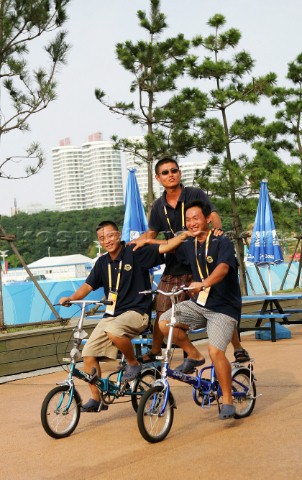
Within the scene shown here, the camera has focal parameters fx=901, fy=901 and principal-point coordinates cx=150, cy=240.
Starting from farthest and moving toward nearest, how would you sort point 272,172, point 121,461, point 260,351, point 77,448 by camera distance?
1. point 272,172
2. point 260,351
3. point 77,448
4. point 121,461

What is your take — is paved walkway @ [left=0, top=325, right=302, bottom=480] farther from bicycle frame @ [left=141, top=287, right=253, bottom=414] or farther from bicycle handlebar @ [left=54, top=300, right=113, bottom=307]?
bicycle handlebar @ [left=54, top=300, right=113, bottom=307]

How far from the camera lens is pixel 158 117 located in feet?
71.3

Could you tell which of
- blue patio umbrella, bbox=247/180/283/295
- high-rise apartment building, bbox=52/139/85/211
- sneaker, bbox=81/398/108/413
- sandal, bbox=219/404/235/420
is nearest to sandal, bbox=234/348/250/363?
sandal, bbox=219/404/235/420

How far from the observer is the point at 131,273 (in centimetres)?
664

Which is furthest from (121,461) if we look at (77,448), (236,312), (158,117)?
(158,117)

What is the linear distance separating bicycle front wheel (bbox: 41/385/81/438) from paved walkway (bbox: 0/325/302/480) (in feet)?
0.28

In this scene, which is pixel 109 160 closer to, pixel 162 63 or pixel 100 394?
pixel 162 63

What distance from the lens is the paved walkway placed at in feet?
16.3

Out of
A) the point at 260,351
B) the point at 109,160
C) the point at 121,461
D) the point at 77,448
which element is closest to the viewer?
the point at 121,461

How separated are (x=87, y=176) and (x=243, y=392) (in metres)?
181

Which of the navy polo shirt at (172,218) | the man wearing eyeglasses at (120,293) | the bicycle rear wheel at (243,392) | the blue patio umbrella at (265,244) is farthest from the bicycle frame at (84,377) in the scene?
the blue patio umbrella at (265,244)

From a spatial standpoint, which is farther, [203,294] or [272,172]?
[272,172]

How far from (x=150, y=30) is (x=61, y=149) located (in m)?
166

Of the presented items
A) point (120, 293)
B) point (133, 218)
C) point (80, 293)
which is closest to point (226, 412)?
point (120, 293)
